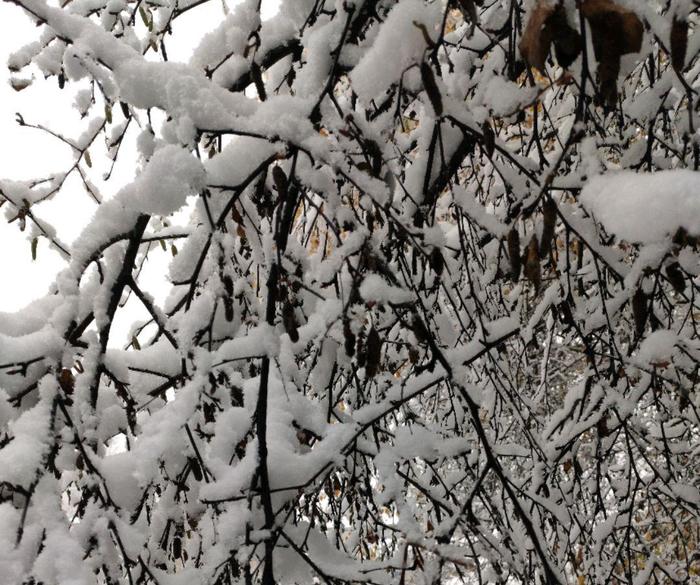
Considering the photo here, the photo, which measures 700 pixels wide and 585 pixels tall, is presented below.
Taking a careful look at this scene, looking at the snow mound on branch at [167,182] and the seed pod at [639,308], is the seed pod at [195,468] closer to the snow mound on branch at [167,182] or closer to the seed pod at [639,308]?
the snow mound on branch at [167,182]

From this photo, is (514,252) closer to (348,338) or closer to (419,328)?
(419,328)

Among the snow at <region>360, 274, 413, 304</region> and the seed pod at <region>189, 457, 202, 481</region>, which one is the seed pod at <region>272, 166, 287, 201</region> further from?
the seed pod at <region>189, 457, 202, 481</region>

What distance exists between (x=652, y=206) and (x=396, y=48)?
51 centimetres

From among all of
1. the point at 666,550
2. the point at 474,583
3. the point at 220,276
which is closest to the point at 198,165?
the point at 220,276

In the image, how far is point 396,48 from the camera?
1018 mm

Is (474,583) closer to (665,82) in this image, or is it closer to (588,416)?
(588,416)

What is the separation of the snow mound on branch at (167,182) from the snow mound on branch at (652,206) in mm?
762

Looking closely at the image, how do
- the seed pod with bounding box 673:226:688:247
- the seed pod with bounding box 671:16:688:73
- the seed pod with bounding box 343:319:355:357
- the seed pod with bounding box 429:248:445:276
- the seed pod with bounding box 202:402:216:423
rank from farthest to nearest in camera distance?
the seed pod with bounding box 202:402:216:423 → the seed pod with bounding box 429:248:445:276 → the seed pod with bounding box 343:319:355:357 → the seed pod with bounding box 673:226:688:247 → the seed pod with bounding box 671:16:688:73

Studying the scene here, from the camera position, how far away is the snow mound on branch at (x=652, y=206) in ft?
2.94

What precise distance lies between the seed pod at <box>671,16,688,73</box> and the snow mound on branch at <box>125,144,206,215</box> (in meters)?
0.81

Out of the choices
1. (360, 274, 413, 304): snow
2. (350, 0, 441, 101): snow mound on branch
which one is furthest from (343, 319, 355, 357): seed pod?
(350, 0, 441, 101): snow mound on branch

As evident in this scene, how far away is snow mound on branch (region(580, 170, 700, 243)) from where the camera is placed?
897mm

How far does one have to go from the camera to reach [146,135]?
133cm

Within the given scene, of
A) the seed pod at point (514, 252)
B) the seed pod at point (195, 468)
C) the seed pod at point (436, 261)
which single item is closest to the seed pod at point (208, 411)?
the seed pod at point (195, 468)
